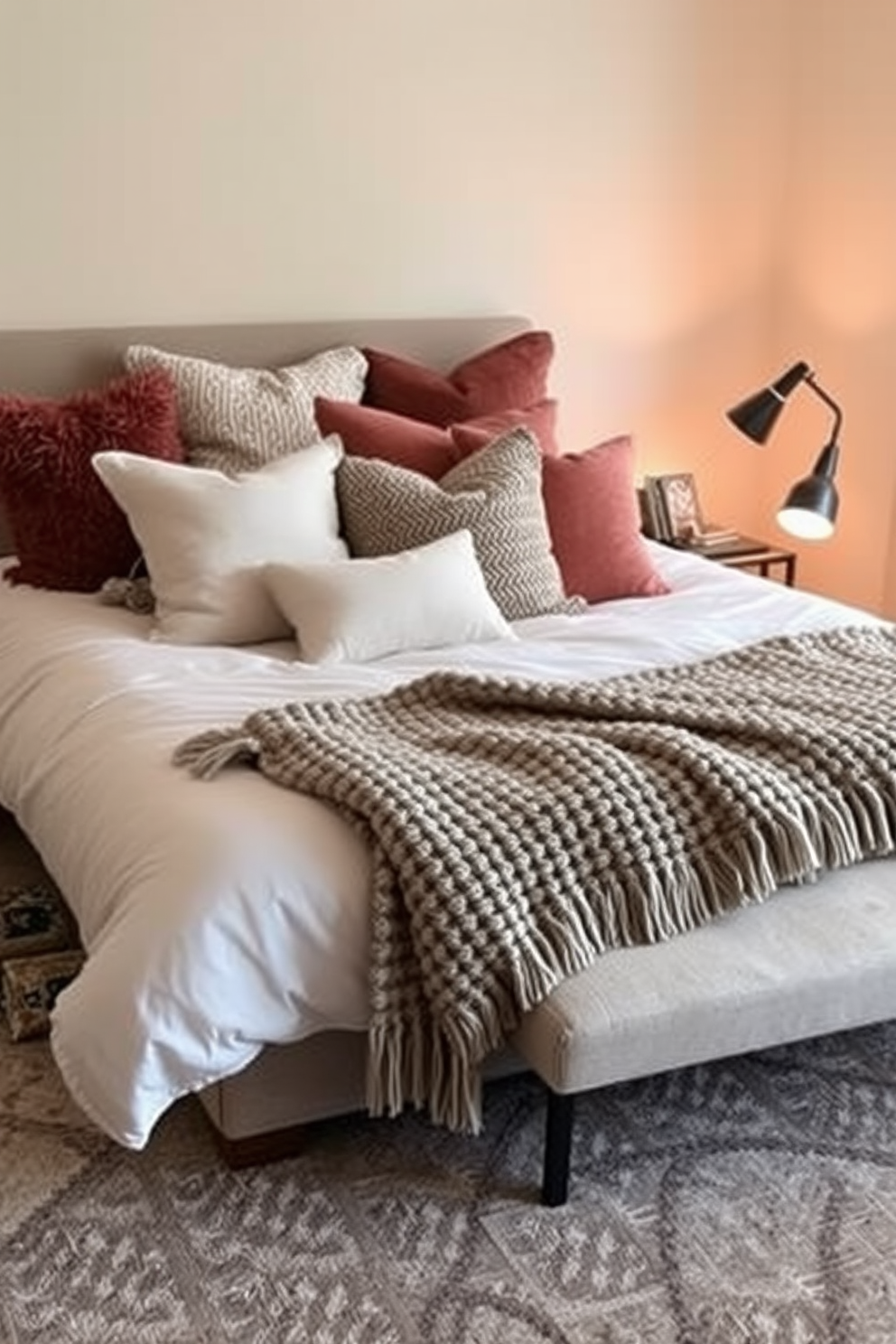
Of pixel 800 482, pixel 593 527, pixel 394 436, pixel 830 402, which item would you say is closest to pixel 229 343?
pixel 394 436

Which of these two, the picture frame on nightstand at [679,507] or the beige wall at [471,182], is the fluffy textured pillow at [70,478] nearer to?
the beige wall at [471,182]

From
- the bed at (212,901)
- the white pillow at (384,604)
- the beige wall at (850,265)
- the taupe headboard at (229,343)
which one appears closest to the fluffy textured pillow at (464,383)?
the taupe headboard at (229,343)

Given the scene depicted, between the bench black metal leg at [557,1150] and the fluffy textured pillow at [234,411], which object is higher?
the fluffy textured pillow at [234,411]

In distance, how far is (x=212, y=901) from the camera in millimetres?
1945

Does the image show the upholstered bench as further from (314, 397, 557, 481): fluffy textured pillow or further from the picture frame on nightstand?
the picture frame on nightstand

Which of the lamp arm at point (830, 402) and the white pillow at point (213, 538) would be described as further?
the lamp arm at point (830, 402)

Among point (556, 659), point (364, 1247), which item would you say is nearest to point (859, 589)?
point (556, 659)

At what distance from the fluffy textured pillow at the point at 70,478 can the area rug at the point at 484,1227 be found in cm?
112

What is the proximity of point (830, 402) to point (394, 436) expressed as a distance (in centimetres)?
131

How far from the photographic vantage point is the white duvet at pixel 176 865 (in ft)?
6.31

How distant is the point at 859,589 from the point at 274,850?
2536mm

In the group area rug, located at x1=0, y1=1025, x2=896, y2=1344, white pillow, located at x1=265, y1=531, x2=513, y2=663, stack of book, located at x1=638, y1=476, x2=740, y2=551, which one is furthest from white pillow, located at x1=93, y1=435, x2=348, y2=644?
stack of book, located at x1=638, y1=476, x2=740, y2=551

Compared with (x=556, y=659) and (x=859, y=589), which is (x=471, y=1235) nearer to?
(x=556, y=659)

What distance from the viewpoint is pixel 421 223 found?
374 cm
